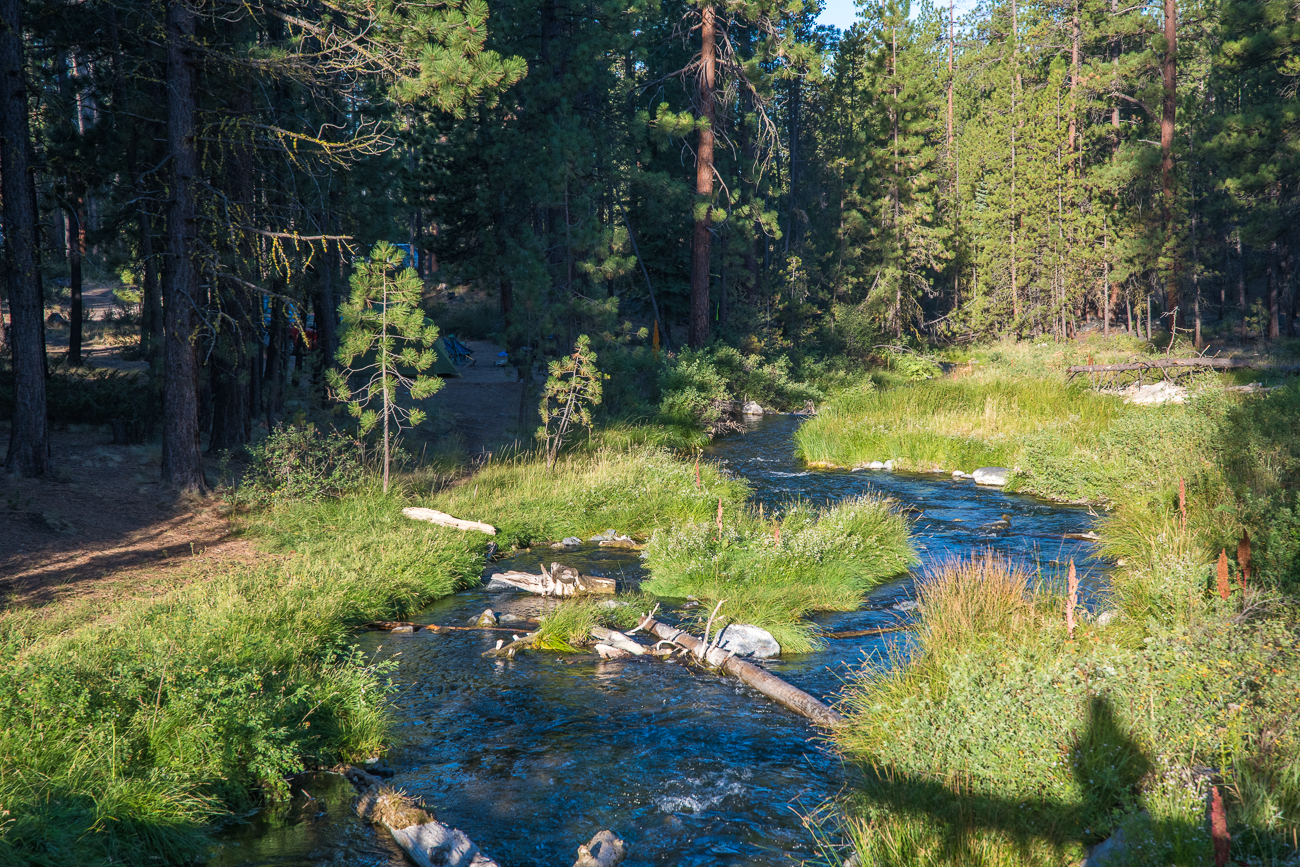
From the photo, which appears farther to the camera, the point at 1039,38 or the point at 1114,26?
the point at 1039,38

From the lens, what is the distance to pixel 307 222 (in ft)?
52.6

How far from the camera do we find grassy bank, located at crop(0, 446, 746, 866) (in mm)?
4477

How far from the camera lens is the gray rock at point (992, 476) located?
51.8 feet

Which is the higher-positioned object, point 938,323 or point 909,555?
point 938,323

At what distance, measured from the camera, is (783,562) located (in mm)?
9969

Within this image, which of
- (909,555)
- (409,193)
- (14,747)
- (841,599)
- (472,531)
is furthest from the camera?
(409,193)

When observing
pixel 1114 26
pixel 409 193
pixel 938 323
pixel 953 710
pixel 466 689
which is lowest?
pixel 466 689

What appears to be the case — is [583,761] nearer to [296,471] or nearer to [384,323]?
[384,323]

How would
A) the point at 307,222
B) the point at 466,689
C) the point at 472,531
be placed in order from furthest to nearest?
1. the point at 307,222
2. the point at 472,531
3. the point at 466,689

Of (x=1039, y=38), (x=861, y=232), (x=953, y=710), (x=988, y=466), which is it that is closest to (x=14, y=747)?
(x=953, y=710)

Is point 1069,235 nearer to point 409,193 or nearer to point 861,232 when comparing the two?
point 861,232

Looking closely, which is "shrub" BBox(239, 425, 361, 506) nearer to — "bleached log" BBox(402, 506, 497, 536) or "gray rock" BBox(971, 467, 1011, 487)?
"bleached log" BBox(402, 506, 497, 536)

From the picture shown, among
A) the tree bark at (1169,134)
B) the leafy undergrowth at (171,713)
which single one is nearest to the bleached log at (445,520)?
the leafy undergrowth at (171,713)

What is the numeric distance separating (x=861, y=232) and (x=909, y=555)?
2999 cm
